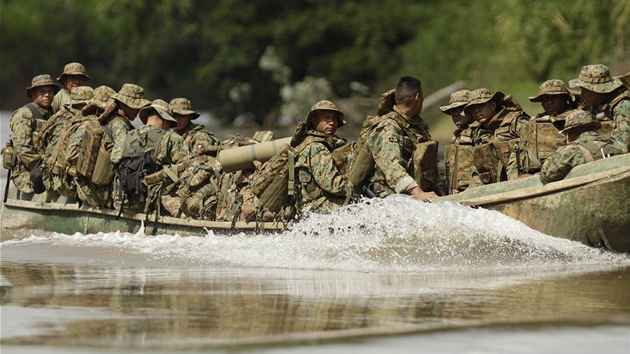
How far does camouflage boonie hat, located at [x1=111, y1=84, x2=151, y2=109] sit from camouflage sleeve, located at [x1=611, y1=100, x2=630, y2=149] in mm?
5856

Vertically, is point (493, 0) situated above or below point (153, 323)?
above

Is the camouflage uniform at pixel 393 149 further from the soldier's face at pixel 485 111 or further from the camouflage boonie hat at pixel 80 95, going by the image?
the camouflage boonie hat at pixel 80 95

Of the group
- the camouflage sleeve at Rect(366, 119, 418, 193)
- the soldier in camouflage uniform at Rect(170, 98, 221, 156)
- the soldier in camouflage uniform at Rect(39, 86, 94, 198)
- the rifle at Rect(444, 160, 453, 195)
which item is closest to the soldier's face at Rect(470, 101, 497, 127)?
the rifle at Rect(444, 160, 453, 195)

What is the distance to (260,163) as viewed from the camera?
13.9 m

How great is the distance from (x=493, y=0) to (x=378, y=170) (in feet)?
94.0

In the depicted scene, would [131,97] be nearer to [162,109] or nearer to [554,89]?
[162,109]

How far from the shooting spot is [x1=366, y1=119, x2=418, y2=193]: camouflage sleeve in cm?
1219

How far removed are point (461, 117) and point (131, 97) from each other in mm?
3982

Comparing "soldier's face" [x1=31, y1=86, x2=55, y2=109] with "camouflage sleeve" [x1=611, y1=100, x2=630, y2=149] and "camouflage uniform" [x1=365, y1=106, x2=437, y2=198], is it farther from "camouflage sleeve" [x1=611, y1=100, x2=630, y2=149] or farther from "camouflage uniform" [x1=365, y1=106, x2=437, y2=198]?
"camouflage sleeve" [x1=611, y1=100, x2=630, y2=149]

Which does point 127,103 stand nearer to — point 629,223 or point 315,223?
point 315,223

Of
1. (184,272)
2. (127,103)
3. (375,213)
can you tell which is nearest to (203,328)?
(184,272)

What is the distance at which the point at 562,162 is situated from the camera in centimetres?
1160

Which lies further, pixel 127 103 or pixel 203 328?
pixel 127 103

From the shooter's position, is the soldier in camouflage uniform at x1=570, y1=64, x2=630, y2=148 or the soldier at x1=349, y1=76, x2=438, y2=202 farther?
the soldier at x1=349, y1=76, x2=438, y2=202
